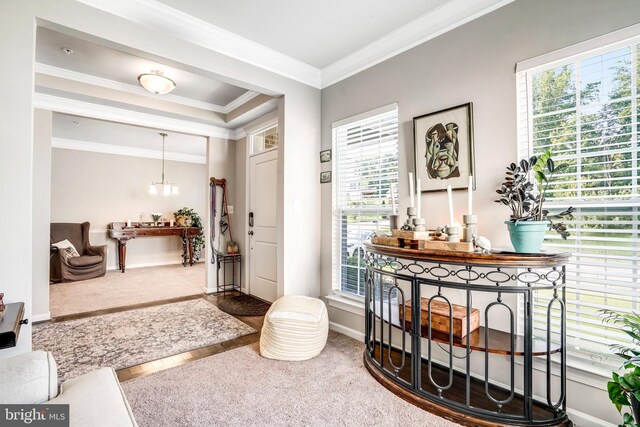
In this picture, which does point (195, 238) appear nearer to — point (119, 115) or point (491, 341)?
point (119, 115)

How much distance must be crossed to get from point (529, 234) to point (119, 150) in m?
7.69

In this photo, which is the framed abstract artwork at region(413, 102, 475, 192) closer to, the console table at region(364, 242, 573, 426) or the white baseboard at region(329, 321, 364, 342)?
the console table at region(364, 242, 573, 426)

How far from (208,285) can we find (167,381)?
8.47 ft

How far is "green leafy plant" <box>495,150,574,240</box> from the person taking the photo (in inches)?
67.2

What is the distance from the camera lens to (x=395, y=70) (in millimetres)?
2729

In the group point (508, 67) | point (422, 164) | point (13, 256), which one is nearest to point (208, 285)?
point (13, 256)

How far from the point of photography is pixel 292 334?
8.29ft

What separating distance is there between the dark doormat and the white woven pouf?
1234 mm

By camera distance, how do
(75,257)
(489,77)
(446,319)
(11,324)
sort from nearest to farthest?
(11,324)
(446,319)
(489,77)
(75,257)

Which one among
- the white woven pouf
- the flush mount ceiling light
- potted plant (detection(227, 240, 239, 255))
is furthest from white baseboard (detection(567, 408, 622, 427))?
the flush mount ceiling light

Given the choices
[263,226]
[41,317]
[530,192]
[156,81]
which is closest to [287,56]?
[156,81]

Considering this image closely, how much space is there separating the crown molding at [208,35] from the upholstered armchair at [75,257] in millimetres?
4889

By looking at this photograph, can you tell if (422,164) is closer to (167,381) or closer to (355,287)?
(355,287)

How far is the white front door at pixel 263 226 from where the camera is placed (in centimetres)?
413
